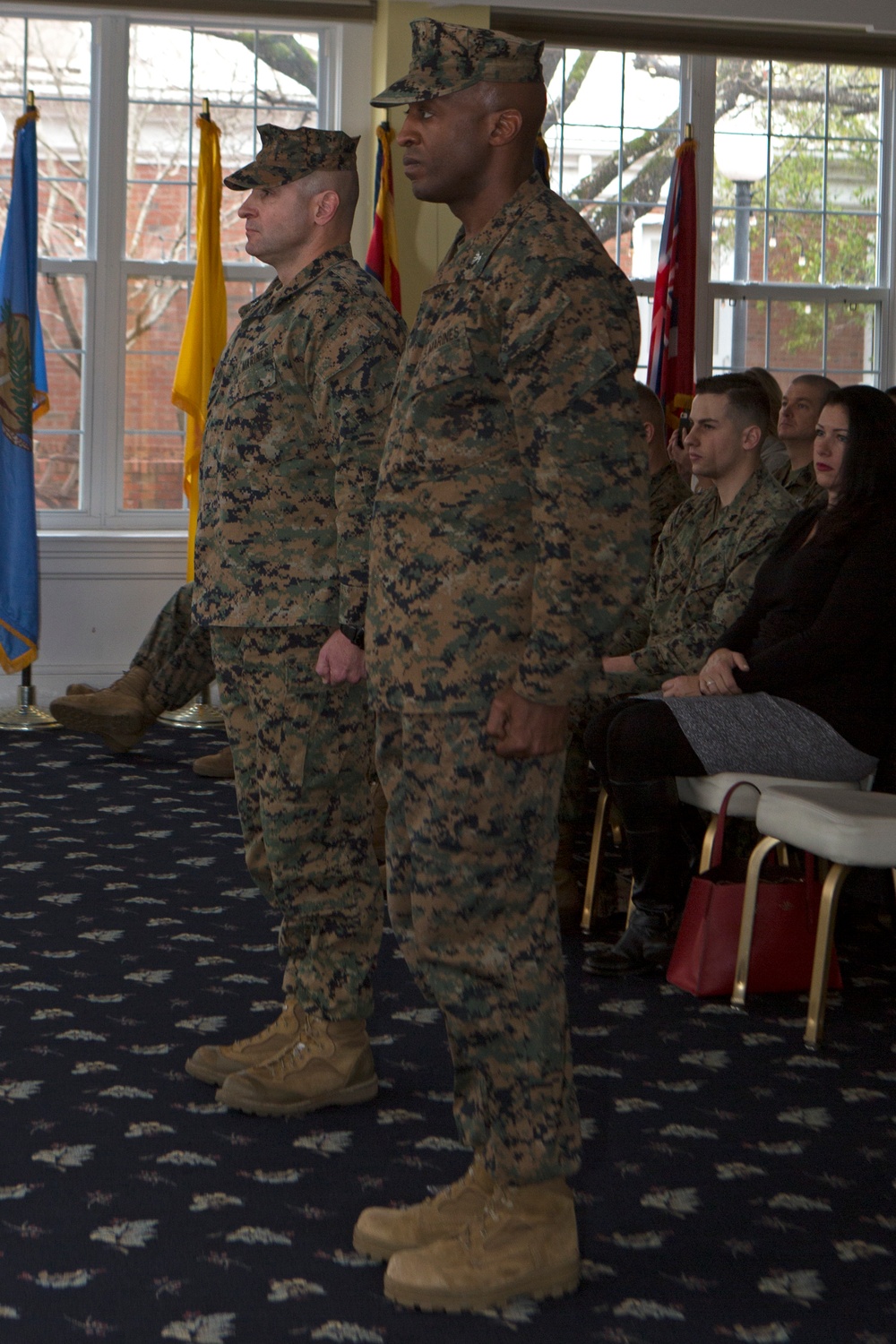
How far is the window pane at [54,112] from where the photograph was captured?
704 centimetres

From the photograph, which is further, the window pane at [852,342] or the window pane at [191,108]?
the window pane at [852,342]

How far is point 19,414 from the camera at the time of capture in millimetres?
6254

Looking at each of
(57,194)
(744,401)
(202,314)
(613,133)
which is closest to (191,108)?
(57,194)

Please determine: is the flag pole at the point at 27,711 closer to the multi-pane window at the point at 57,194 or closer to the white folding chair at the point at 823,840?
the multi-pane window at the point at 57,194

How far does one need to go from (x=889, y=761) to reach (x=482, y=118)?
6.43 ft

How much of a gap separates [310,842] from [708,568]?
1773 millimetres

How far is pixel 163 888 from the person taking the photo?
3.71 meters

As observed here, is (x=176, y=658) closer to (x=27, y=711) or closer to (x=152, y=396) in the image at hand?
(x=27, y=711)

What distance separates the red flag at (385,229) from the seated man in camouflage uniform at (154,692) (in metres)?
1.90

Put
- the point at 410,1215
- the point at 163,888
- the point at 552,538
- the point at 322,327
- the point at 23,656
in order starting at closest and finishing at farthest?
the point at 552,538 < the point at 410,1215 < the point at 322,327 < the point at 163,888 < the point at 23,656

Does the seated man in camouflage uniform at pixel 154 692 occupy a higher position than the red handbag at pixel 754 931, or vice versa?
the seated man in camouflage uniform at pixel 154 692

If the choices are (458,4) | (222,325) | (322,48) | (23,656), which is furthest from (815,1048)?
(322,48)

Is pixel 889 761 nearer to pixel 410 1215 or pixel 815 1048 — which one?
pixel 815 1048

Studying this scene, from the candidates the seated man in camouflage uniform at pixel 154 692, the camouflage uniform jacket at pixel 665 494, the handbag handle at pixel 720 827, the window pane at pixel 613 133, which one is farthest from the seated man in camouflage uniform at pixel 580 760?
the window pane at pixel 613 133
